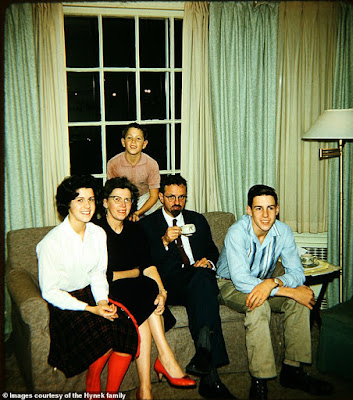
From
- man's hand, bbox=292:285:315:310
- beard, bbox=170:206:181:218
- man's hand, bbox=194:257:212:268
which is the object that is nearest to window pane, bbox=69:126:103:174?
beard, bbox=170:206:181:218

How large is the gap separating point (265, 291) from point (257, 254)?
0.91 ft

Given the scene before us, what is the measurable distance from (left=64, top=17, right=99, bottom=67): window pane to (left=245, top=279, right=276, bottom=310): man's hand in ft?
7.79

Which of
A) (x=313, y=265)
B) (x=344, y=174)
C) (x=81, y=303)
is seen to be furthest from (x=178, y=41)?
(x=81, y=303)

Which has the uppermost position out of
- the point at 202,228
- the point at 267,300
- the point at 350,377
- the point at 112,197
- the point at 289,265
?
the point at 112,197

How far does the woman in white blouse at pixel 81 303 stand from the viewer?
2.04m

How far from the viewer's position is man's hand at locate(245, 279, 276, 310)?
92.3 inches

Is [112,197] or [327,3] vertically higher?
[327,3]

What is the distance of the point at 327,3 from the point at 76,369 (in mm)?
3339

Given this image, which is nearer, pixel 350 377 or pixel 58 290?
pixel 58 290

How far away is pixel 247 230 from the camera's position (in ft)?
8.46

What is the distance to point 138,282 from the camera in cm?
240

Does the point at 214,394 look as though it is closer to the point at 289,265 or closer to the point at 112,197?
the point at 289,265

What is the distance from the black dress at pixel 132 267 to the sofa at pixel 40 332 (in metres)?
0.25

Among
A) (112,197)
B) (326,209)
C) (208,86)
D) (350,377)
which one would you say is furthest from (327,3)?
(350,377)
